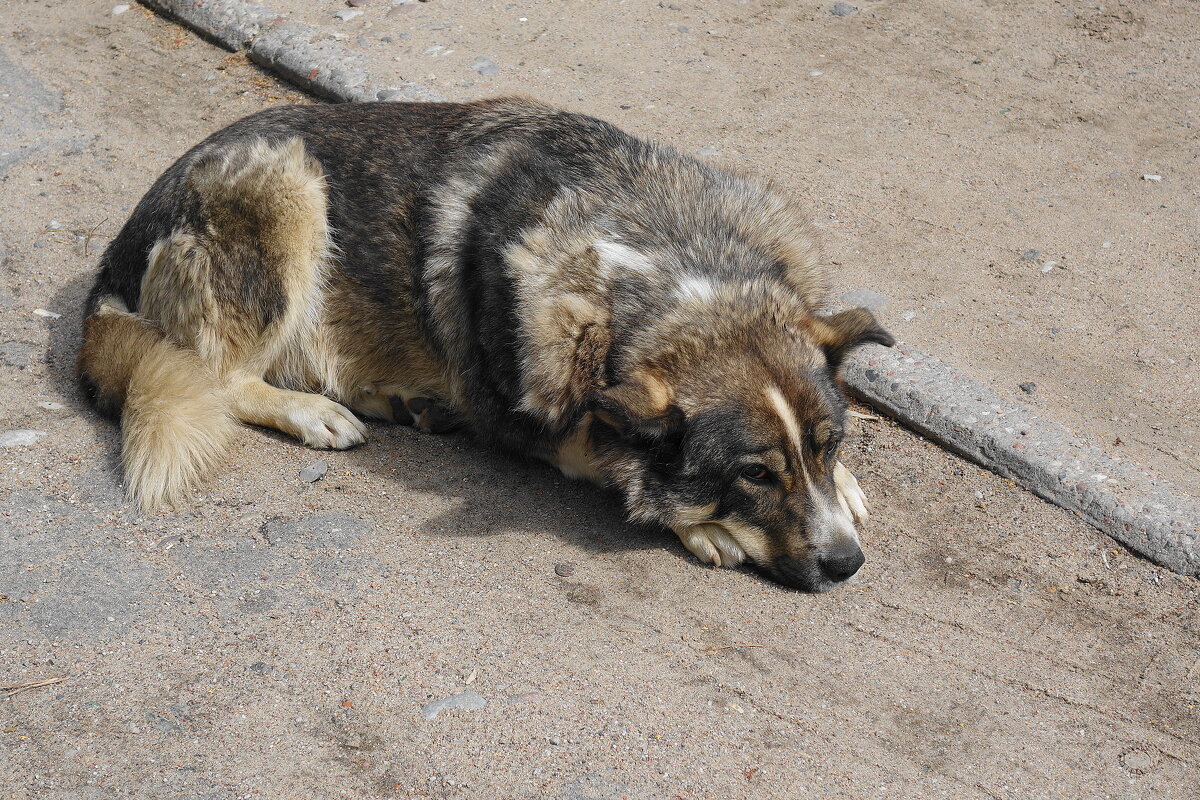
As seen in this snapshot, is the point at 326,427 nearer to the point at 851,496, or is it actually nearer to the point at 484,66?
the point at 851,496

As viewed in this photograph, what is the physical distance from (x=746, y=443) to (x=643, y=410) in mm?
362

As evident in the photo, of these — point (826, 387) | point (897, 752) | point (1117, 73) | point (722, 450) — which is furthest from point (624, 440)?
point (1117, 73)

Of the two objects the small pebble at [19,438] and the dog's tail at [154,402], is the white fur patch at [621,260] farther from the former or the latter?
the small pebble at [19,438]

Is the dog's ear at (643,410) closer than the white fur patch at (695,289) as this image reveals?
Yes

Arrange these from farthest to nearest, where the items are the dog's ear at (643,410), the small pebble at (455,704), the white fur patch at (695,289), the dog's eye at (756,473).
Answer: the white fur patch at (695,289), the dog's eye at (756,473), the dog's ear at (643,410), the small pebble at (455,704)

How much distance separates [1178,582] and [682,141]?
3633mm

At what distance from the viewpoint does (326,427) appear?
4.58 meters

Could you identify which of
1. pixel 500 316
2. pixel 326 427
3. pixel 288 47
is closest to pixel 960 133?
pixel 500 316

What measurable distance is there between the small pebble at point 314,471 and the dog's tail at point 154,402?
0.34m

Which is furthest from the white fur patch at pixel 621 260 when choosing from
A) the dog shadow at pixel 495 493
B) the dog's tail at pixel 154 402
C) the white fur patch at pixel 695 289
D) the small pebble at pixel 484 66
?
the small pebble at pixel 484 66

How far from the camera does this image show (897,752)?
122 inches

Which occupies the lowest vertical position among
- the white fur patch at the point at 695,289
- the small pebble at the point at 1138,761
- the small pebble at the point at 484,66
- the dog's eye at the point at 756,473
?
the small pebble at the point at 1138,761

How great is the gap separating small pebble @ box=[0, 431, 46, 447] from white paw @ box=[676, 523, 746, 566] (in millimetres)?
2668

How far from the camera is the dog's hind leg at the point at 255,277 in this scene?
457 centimetres
